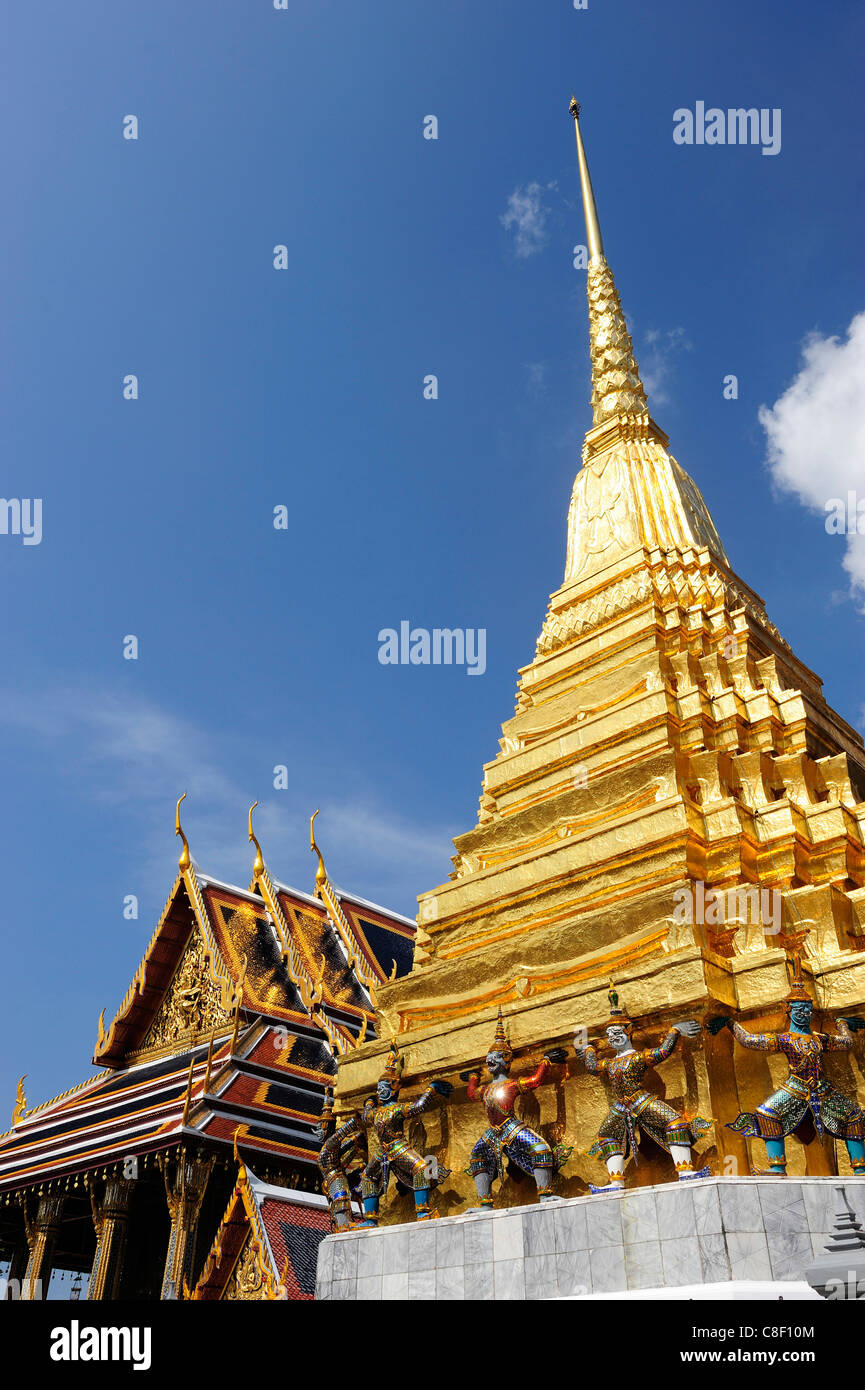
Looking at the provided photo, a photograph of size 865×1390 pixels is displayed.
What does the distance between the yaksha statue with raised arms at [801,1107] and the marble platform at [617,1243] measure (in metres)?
0.44

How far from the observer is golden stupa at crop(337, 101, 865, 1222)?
8.26m

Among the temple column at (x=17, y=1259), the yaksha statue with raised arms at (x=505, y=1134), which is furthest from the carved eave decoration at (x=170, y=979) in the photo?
the yaksha statue with raised arms at (x=505, y=1134)

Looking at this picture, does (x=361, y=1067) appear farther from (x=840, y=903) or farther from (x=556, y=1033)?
(x=840, y=903)

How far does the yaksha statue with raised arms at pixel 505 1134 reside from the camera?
823 cm

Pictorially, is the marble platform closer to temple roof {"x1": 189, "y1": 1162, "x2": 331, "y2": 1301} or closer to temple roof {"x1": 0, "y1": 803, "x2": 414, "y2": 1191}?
temple roof {"x1": 189, "y1": 1162, "x2": 331, "y2": 1301}

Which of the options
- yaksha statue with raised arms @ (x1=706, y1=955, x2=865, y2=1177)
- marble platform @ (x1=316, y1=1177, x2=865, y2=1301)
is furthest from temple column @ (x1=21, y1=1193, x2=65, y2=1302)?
yaksha statue with raised arms @ (x1=706, y1=955, x2=865, y2=1177)

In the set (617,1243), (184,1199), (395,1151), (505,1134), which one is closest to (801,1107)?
(617,1243)

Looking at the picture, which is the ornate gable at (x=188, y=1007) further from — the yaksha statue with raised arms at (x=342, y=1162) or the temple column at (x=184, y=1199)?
the yaksha statue with raised arms at (x=342, y=1162)

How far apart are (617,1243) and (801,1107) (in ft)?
5.36

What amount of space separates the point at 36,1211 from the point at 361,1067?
912 cm

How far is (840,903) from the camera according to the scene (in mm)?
8914

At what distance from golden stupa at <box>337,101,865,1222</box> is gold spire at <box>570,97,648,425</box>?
4327mm
